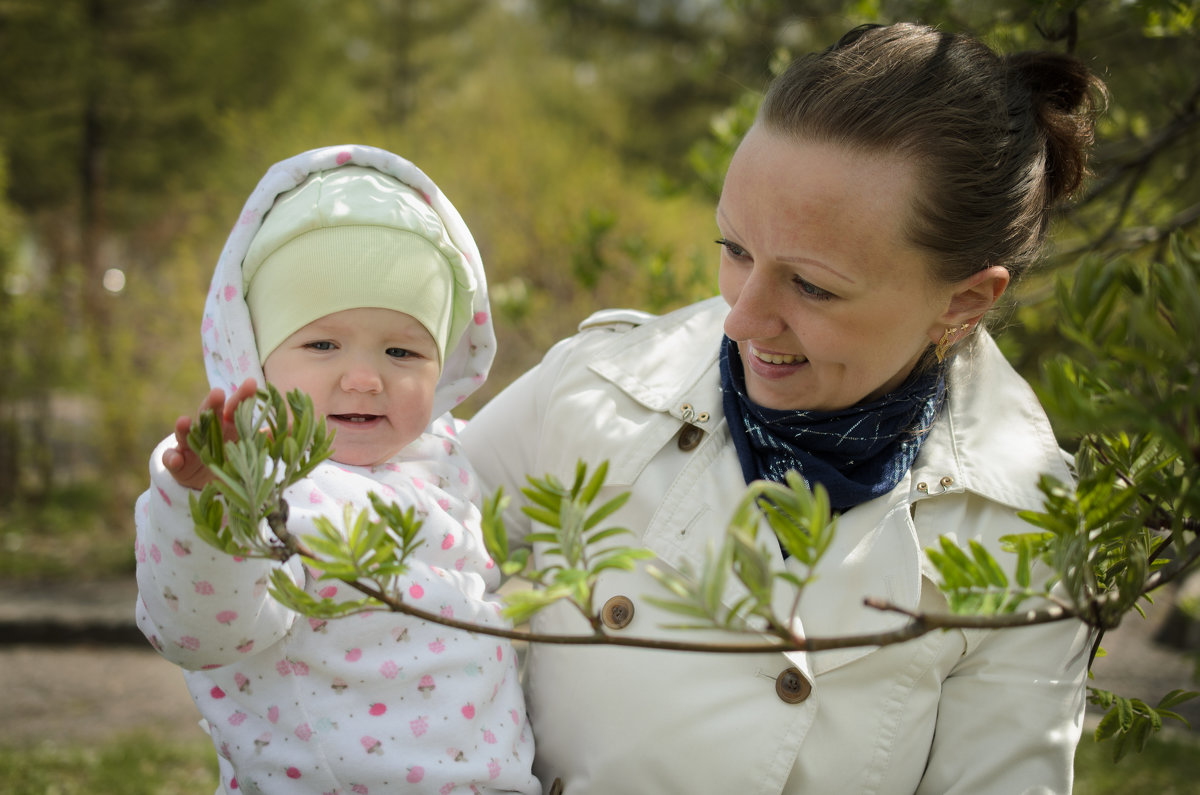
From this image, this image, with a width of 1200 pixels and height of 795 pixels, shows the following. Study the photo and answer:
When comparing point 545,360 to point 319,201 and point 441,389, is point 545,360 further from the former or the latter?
point 319,201

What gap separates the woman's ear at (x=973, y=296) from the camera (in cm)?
177

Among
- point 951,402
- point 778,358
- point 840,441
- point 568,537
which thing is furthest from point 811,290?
point 568,537

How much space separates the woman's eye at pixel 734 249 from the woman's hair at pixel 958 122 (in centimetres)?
21

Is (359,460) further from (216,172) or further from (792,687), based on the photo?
(216,172)

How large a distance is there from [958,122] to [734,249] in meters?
0.42

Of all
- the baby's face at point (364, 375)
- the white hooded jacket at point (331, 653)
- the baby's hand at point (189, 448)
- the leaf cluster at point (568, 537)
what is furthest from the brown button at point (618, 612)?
A: the leaf cluster at point (568, 537)

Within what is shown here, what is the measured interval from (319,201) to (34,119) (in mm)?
9358

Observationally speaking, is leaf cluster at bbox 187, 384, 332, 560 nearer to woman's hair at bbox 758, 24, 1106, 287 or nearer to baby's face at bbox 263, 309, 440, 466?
baby's face at bbox 263, 309, 440, 466

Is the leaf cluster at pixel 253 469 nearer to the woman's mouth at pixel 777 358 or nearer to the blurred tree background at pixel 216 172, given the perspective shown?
the woman's mouth at pixel 777 358

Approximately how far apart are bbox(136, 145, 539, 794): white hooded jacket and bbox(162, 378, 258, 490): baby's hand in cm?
11

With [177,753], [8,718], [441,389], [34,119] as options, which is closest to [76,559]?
[8,718]

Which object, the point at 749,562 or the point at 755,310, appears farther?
the point at 755,310

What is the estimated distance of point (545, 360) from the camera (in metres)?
Answer: 2.09

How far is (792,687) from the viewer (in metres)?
1.66
